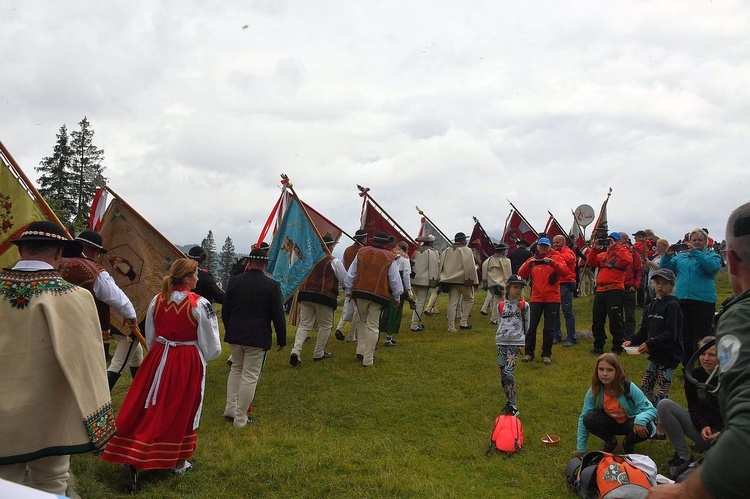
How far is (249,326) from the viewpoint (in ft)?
22.5

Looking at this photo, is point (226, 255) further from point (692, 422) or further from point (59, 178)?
point (692, 422)

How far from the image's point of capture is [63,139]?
3875 centimetres

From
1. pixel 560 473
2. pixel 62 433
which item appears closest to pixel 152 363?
pixel 62 433

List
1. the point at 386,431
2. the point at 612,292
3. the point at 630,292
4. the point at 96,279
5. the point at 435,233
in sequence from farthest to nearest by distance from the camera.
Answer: the point at 435,233 → the point at 630,292 → the point at 612,292 → the point at 386,431 → the point at 96,279

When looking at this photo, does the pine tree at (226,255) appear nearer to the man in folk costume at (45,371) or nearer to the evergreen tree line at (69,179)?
the evergreen tree line at (69,179)

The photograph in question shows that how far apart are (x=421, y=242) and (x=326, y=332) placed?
602 centimetres

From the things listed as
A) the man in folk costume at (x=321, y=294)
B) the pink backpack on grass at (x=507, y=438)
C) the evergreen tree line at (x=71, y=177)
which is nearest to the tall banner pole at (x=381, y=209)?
the man in folk costume at (x=321, y=294)

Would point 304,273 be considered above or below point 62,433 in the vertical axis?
above

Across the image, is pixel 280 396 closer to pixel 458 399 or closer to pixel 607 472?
pixel 458 399

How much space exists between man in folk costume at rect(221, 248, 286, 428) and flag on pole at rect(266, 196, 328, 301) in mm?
2348

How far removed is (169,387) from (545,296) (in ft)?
22.5

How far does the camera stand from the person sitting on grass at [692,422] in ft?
17.0

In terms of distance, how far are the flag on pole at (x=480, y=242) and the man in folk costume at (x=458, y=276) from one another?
10.0 feet

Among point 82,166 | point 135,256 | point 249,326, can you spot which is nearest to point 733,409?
point 249,326
